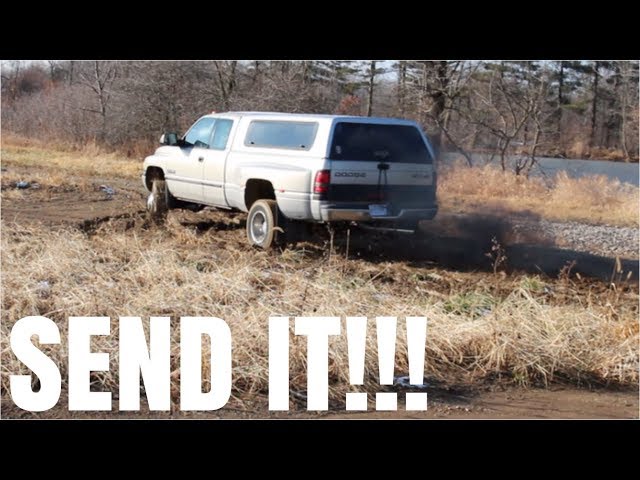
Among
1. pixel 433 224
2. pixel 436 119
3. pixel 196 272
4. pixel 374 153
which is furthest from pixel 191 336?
pixel 436 119

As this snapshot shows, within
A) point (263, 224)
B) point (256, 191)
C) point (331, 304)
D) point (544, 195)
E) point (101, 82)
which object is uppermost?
point (101, 82)

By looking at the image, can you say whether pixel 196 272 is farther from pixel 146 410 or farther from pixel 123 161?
pixel 123 161

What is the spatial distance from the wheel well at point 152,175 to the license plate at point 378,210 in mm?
4475

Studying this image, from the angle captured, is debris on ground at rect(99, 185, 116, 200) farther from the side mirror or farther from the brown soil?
the brown soil

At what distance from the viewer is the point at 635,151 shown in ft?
77.0

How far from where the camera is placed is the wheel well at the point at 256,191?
35.6 ft

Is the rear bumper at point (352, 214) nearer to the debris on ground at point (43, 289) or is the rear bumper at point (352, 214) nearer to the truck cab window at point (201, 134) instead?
the truck cab window at point (201, 134)

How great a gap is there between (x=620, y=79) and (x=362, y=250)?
15321 millimetres

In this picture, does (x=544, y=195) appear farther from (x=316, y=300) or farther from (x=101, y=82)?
(x=101, y=82)

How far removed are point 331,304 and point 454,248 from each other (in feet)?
15.5

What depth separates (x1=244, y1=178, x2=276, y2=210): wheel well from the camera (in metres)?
10.9

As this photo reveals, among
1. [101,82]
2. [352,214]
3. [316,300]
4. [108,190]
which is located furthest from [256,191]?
[101,82]

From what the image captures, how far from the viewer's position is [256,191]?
36.0 ft

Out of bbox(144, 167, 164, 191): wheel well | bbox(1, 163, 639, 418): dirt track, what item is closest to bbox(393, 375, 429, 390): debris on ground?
bbox(1, 163, 639, 418): dirt track
